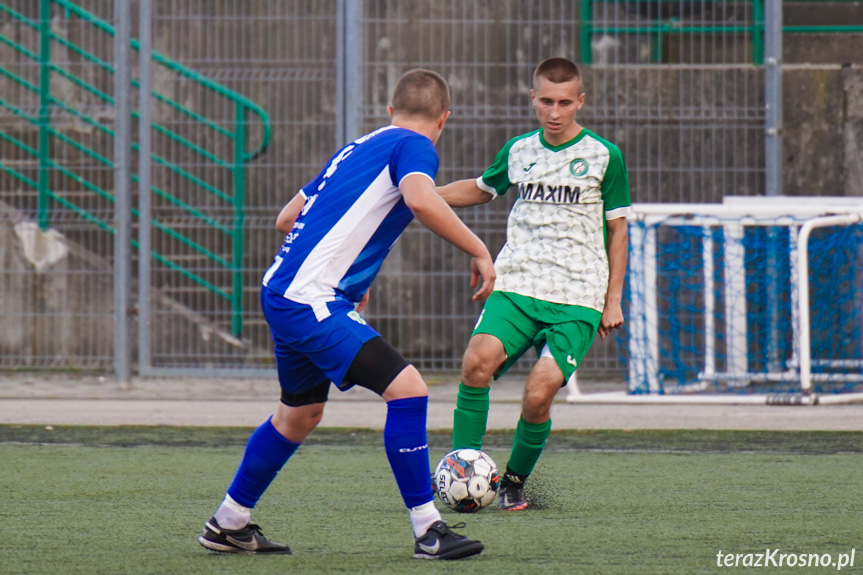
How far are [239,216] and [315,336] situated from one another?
6.79 metres

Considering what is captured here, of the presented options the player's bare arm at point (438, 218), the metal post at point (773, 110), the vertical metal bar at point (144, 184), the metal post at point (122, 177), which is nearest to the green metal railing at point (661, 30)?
the metal post at point (773, 110)

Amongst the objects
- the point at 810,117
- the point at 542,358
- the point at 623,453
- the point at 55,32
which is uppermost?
the point at 55,32

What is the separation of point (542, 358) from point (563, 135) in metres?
0.89

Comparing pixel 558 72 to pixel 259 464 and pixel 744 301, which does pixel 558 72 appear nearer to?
pixel 259 464

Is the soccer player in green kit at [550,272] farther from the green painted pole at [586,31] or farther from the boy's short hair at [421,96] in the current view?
the green painted pole at [586,31]

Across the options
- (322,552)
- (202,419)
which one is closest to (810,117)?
(202,419)

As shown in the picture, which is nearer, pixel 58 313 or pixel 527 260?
pixel 527 260

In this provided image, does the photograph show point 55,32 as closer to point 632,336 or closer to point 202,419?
point 202,419

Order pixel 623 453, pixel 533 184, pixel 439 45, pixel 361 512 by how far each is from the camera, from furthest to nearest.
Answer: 1. pixel 439 45
2. pixel 623 453
3. pixel 533 184
4. pixel 361 512

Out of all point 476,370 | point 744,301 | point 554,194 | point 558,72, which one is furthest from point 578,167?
point 744,301

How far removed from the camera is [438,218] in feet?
12.4

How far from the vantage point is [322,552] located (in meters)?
3.98

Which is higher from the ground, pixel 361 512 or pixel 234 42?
pixel 234 42

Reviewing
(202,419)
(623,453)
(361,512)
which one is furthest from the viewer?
(202,419)
